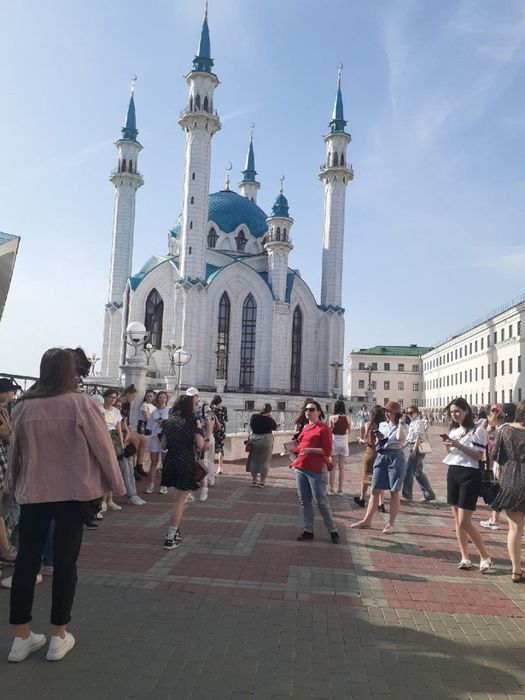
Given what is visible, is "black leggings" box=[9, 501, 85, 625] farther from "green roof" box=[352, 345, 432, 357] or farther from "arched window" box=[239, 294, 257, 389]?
"green roof" box=[352, 345, 432, 357]

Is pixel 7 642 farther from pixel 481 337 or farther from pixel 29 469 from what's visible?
pixel 481 337

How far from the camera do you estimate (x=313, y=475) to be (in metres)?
7.25

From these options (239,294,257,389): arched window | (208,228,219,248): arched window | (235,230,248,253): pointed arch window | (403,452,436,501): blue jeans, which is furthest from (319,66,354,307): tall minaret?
(403,452,436,501): blue jeans

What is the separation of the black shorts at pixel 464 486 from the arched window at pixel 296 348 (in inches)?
1799

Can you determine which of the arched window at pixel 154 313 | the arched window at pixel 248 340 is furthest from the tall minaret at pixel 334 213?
the arched window at pixel 154 313

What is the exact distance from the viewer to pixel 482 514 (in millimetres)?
9969

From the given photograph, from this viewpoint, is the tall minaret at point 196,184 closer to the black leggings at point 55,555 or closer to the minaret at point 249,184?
the minaret at point 249,184

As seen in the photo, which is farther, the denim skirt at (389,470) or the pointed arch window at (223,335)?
the pointed arch window at (223,335)

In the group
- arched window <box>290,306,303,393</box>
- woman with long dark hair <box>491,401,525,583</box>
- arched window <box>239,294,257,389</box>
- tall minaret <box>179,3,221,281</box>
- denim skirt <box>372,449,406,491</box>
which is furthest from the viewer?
arched window <box>290,306,303,393</box>

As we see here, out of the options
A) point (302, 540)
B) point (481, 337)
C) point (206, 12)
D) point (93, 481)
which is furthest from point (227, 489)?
point (481, 337)

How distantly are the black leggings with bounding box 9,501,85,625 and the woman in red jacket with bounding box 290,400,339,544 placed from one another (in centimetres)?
388

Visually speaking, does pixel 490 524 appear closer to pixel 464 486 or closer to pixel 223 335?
pixel 464 486

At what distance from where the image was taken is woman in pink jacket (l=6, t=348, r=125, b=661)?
3723 millimetres

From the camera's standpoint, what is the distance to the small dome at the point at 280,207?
50.4 meters
